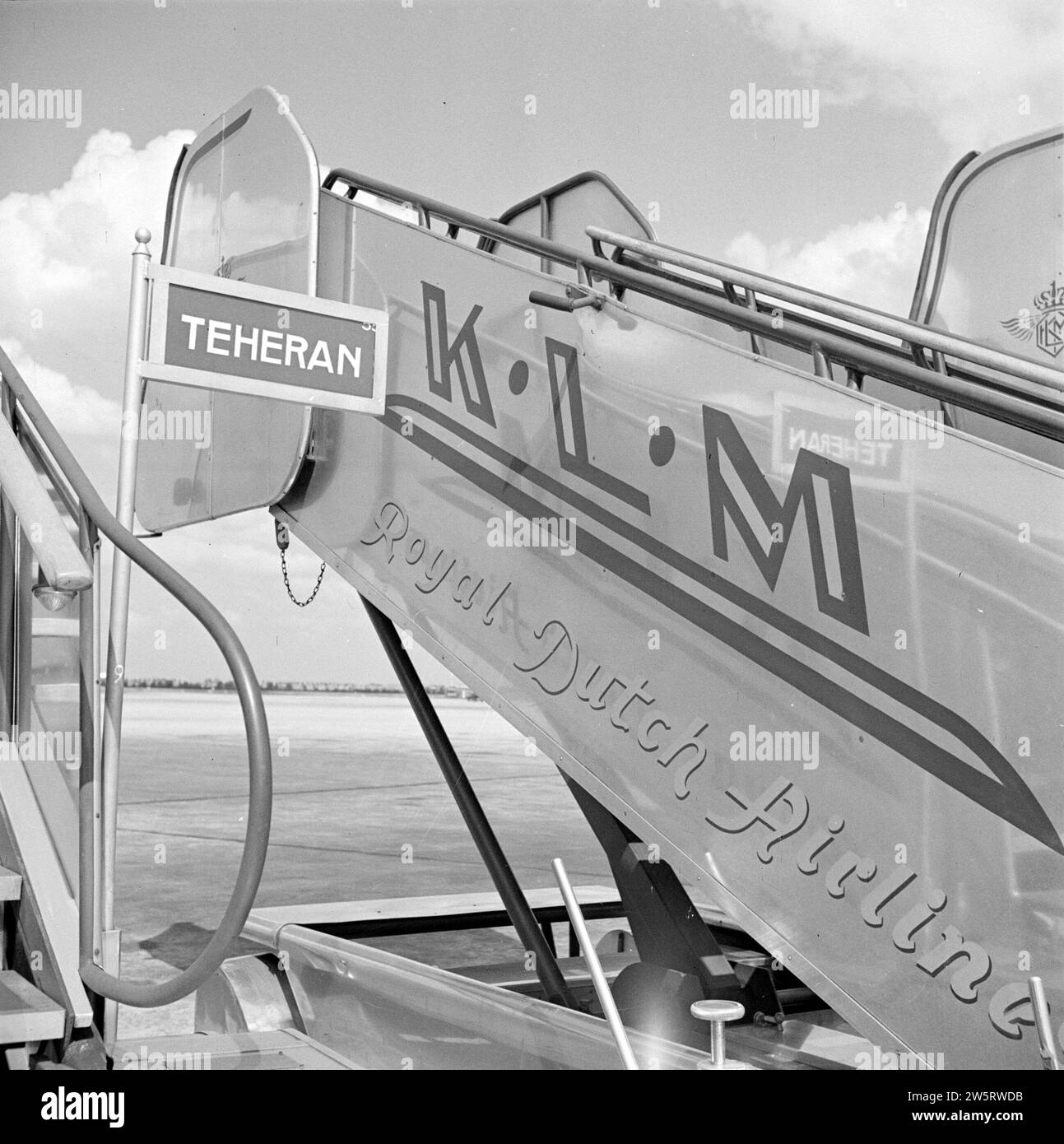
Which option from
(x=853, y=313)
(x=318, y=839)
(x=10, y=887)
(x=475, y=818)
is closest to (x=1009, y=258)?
(x=853, y=313)

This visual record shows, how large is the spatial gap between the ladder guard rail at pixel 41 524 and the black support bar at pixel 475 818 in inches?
66.5

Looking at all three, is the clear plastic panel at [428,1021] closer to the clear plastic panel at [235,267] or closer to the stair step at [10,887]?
the stair step at [10,887]

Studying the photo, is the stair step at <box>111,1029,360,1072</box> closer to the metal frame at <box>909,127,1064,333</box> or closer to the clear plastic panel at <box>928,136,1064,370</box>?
the clear plastic panel at <box>928,136,1064,370</box>

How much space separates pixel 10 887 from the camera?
277 centimetres

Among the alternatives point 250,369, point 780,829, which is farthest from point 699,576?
point 250,369

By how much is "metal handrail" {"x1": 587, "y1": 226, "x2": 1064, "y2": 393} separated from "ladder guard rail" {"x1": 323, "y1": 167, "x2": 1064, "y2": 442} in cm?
1

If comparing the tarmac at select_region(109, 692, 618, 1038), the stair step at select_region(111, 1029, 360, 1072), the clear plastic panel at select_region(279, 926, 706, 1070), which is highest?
the stair step at select_region(111, 1029, 360, 1072)

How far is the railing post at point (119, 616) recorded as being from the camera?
2.83 metres

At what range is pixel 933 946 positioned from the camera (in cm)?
247

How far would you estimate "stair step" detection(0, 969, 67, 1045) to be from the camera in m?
2.47

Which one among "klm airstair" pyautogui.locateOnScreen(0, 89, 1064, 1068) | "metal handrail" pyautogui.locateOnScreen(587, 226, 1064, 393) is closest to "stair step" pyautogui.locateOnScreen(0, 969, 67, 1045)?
"klm airstair" pyautogui.locateOnScreen(0, 89, 1064, 1068)

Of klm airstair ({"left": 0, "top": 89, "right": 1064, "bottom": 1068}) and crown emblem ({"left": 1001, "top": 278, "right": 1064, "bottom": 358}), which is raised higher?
crown emblem ({"left": 1001, "top": 278, "right": 1064, "bottom": 358})

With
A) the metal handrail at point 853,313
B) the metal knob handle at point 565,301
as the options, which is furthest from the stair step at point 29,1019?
the metal handrail at point 853,313
